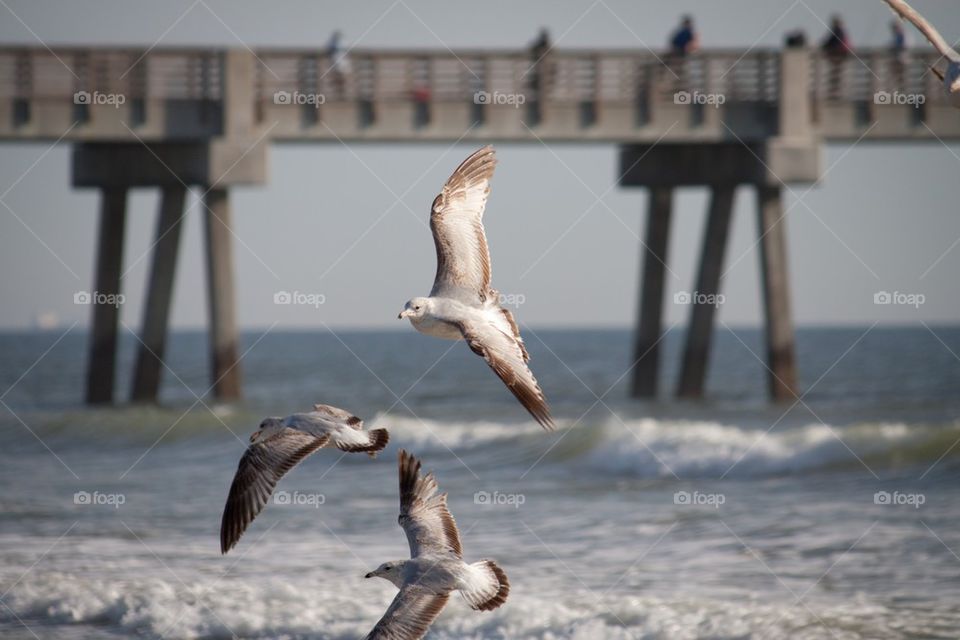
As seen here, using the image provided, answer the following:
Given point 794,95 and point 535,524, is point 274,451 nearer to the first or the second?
point 535,524

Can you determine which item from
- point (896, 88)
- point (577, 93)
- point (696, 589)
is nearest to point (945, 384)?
point (896, 88)

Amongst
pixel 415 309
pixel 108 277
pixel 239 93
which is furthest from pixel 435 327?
pixel 108 277

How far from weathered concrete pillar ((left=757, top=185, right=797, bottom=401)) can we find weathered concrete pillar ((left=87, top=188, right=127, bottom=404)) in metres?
10.8

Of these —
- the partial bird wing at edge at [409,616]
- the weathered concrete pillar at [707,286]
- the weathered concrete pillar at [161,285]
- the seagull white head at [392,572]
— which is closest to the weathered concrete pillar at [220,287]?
the weathered concrete pillar at [161,285]

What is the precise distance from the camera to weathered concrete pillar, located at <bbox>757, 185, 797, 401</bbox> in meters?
27.0

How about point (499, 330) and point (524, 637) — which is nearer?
point (499, 330)

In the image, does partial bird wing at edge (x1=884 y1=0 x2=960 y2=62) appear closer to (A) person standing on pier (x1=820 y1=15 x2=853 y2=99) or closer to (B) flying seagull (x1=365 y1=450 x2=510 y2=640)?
(B) flying seagull (x1=365 y1=450 x2=510 y2=640)

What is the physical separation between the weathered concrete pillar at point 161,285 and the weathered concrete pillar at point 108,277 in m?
0.58

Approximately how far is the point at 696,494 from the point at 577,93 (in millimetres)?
9786

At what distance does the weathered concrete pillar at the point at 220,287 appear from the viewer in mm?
25969

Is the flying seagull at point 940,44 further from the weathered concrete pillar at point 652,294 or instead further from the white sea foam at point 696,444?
the weathered concrete pillar at point 652,294

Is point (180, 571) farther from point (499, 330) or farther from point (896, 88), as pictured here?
point (896, 88)

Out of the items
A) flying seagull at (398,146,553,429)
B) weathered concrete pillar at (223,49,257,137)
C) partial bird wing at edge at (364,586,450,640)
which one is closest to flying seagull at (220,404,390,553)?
flying seagull at (398,146,553,429)

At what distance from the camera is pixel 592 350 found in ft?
267
